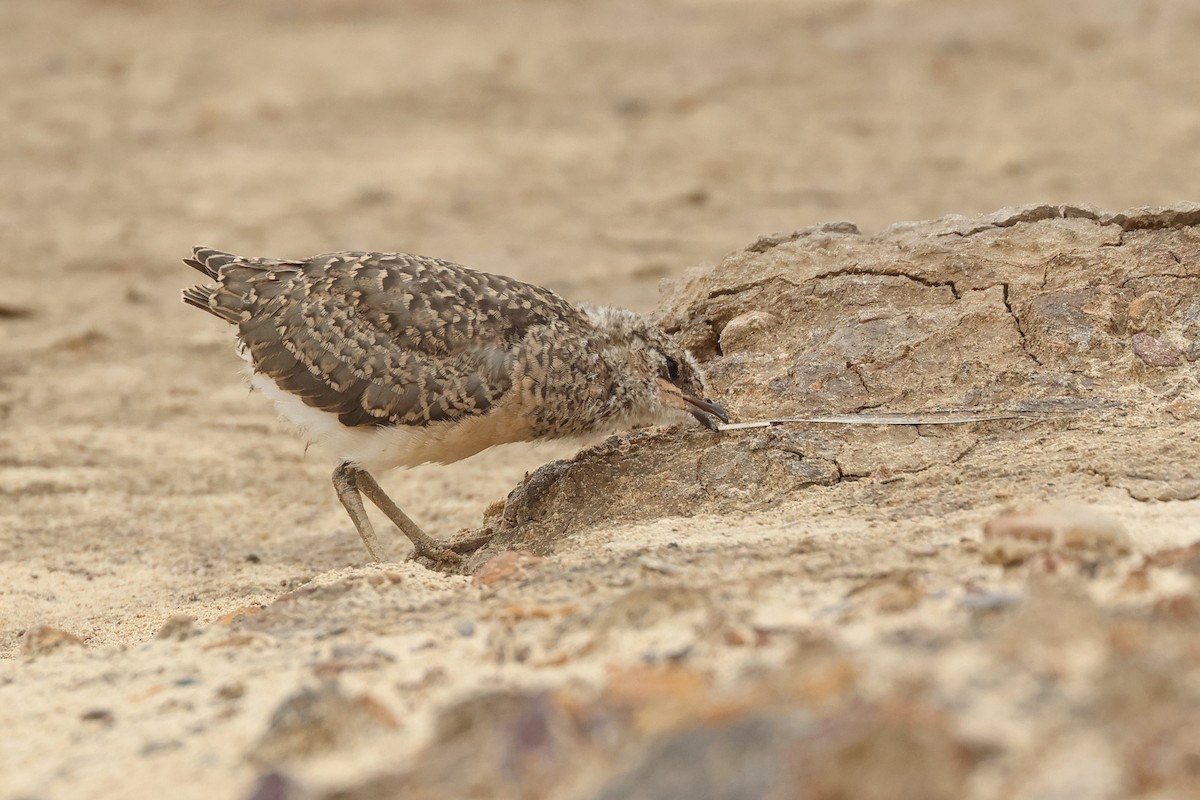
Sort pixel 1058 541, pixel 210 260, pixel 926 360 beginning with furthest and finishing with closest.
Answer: pixel 210 260
pixel 926 360
pixel 1058 541

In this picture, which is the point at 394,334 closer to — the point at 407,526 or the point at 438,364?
the point at 438,364

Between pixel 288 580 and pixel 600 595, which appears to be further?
pixel 288 580

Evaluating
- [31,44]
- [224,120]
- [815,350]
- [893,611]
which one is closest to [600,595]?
[893,611]

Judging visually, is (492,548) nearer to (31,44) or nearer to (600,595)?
(600,595)

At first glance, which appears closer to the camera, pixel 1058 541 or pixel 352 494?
pixel 1058 541

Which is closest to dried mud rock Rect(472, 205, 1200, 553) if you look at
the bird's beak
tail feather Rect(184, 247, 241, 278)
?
the bird's beak

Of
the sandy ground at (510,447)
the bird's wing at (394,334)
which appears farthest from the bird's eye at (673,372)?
the sandy ground at (510,447)

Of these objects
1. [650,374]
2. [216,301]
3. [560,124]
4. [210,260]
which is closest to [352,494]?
[216,301]

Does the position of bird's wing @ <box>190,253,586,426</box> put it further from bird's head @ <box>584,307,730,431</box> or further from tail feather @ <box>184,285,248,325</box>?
bird's head @ <box>584,307,730,431</box>
